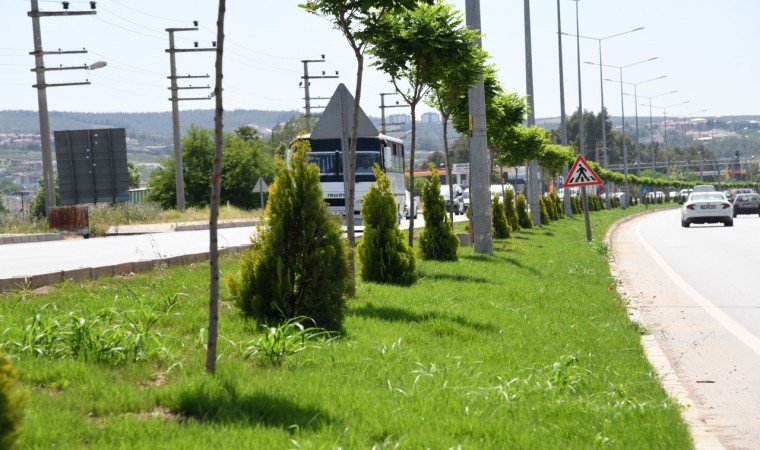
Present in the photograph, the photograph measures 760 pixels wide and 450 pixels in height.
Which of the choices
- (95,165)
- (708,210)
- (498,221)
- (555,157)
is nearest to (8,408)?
(498,221)

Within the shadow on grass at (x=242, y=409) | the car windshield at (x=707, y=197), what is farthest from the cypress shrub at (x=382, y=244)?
the car windshield at (x=707, y=197)

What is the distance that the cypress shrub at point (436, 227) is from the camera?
19.9 metres

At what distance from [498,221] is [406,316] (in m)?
21.0

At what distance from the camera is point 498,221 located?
31422mm

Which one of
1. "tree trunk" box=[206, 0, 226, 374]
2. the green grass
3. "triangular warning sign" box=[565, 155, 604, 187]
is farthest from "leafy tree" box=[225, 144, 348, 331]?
"triangular warning sign" box=[565, 155, 604, 187]

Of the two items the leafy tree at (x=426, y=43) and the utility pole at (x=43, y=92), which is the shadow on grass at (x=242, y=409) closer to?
the leafy tree at (x=426, y=43)

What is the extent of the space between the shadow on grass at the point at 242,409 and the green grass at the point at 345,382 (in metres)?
0.01

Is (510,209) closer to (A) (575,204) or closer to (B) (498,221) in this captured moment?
(B) (498,221)

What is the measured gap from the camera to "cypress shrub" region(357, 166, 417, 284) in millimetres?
14523

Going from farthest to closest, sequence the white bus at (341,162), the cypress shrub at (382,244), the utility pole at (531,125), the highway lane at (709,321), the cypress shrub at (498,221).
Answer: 1. the utility pole at (531,125)
2. the white bus at (341,162)
3. the cypress shrub at (498,221)
4. the cypress shrub at (382,244)
5. the highway lane at (709,321)

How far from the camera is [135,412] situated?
18.9 feet

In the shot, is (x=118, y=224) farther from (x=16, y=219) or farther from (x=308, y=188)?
(x=308, y=188)

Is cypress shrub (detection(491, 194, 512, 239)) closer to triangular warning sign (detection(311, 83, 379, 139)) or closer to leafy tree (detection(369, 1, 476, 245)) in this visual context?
leafy tree (detection(369, 1, 476, 245))

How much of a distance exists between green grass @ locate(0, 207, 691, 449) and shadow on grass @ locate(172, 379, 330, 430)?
1 cm
